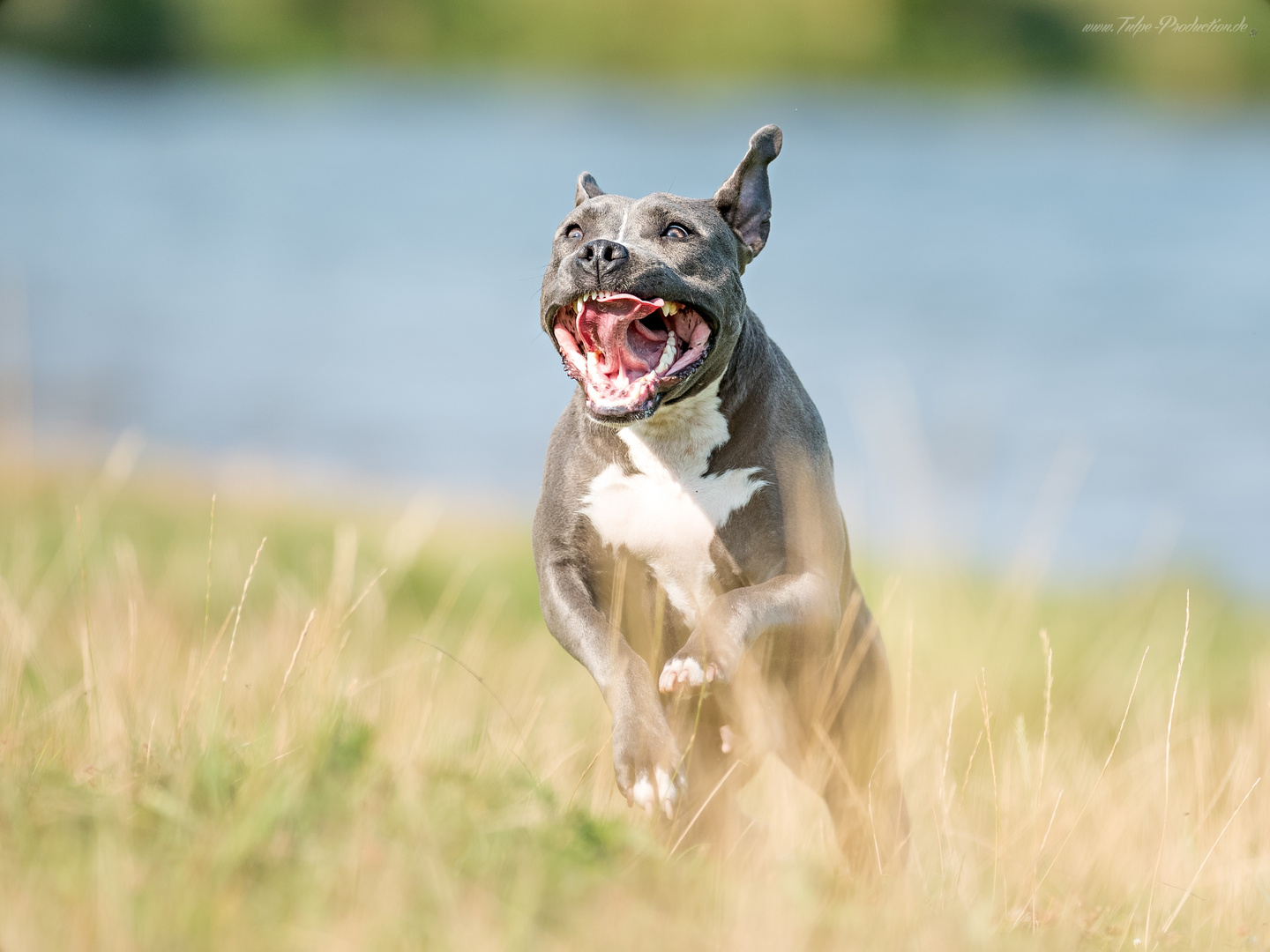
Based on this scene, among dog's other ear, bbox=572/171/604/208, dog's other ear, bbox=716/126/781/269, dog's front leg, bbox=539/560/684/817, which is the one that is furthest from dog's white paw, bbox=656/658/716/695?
dog's other ear, bbox=572/171/604/208

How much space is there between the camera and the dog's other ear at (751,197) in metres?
4.78

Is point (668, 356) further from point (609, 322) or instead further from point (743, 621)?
point (743, 621)

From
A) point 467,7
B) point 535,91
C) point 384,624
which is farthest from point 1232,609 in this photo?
point 535,91

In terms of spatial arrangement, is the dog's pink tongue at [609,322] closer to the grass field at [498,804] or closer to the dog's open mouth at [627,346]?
the dog's open mouth at [627,346]

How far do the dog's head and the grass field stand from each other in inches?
41.9

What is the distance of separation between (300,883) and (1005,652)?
5.57 metres

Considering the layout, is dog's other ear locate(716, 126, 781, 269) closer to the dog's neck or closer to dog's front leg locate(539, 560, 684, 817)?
the dog's neck

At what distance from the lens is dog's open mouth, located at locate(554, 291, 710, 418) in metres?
4.12

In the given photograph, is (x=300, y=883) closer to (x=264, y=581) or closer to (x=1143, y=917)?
(x=1143, y=917)

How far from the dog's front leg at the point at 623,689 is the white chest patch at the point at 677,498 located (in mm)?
240

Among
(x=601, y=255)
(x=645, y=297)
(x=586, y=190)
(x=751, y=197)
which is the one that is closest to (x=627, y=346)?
(x=645, y=297)

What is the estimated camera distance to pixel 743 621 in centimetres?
401

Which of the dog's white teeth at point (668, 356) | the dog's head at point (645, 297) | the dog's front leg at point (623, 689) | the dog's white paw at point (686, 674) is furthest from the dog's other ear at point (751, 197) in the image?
the dog's white paw at point (686, 674)

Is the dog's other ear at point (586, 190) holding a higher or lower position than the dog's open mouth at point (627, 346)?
higher
